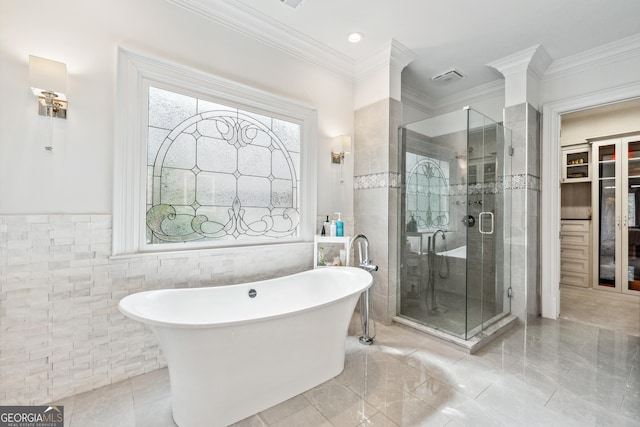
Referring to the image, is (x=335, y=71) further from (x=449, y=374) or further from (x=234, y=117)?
(x=449, y=374)

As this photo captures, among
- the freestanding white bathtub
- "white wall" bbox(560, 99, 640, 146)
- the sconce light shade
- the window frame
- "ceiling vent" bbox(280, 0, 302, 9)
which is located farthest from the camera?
"white wall" bbox(560, 99, 640, 146)

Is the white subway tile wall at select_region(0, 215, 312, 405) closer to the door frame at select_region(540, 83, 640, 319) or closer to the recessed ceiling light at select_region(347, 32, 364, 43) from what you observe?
the recessed ceiling light at select_region(347, 32, 364, 43)

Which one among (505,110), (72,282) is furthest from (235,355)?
(505,110)

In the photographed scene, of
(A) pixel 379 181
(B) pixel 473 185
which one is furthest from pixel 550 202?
(A) pixel 379 181

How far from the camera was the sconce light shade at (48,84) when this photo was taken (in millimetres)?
1514

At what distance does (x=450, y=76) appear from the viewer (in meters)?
3.29

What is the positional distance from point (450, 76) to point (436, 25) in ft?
3.25

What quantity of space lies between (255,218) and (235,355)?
1.24 metres

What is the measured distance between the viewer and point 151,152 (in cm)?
200

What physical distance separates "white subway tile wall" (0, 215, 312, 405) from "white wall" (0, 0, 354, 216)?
16 cm

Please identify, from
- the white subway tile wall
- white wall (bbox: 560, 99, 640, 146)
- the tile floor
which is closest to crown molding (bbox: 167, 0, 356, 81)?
the white subway tile wall

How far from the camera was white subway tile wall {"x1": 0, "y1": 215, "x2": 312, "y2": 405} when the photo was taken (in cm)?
154

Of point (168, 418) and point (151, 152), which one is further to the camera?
point (151, 152)

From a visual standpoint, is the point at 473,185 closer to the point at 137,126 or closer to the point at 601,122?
the point at 137,126
